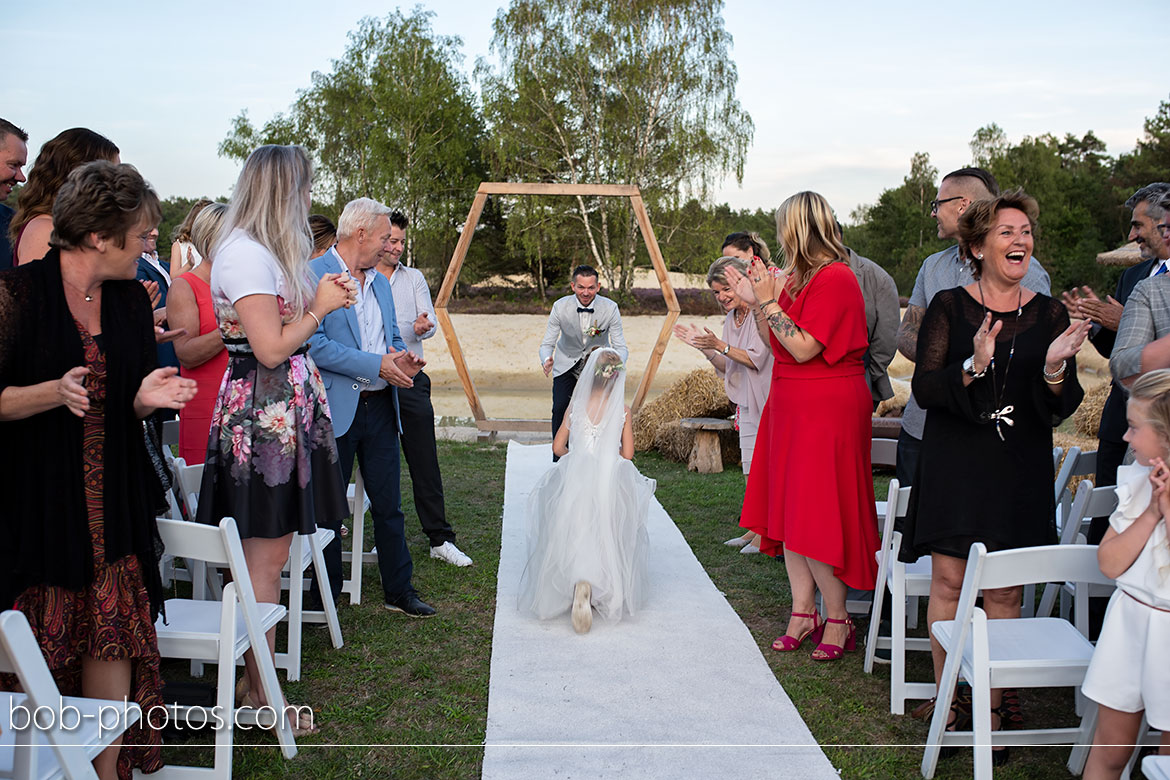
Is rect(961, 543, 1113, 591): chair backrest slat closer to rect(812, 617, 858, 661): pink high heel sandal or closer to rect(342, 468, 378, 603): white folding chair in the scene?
rect(812, 617, 858, 661): pink high heel sandal

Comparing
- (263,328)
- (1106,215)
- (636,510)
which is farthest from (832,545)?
(1106,215)

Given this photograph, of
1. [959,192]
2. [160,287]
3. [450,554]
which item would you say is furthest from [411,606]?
[959,192]

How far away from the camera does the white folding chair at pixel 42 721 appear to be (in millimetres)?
1995

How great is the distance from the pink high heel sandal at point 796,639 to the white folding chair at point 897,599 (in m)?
0.34

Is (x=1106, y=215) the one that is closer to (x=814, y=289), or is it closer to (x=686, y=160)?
(x=686, y=160)

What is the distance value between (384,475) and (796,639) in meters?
2.26

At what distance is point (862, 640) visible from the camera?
4609mm

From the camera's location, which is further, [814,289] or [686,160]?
[686,160]

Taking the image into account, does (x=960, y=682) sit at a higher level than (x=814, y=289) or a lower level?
lower

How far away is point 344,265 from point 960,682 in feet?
11.1

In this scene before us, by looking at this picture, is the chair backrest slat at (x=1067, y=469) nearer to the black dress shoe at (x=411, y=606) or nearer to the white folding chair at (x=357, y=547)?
the black dress shoe at (x=411, y=606)

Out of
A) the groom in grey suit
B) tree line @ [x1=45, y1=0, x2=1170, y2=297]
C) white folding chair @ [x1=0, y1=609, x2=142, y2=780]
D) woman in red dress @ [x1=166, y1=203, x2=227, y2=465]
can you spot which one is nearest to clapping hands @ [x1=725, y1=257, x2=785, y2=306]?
woman in red dress @ [x1=166, y1=203, x2=227, y2=465]

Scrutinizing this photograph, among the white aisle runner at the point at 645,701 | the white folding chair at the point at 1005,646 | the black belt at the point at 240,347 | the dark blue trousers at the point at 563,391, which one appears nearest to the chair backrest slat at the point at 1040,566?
the white folding chair at the point at 1005,646

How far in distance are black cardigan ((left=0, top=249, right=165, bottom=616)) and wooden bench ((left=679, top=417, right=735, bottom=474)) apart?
698cm
